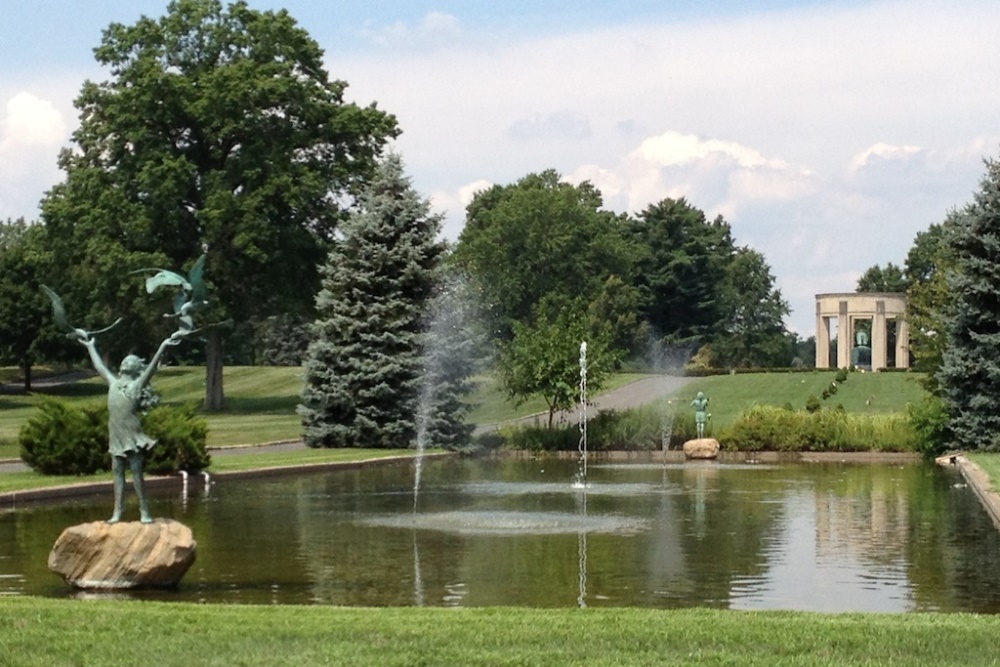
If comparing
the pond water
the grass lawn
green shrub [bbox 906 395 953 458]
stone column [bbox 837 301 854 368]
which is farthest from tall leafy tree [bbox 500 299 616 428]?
stone column [bbox 837 301 854 368]

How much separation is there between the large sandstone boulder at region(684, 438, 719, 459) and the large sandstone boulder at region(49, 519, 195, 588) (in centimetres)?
2882

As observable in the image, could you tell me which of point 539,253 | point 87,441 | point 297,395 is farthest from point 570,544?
point 539,253

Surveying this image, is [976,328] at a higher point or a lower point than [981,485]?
higher

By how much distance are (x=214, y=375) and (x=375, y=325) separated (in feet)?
65.2

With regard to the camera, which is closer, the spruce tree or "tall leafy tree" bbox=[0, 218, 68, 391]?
the spruce tree

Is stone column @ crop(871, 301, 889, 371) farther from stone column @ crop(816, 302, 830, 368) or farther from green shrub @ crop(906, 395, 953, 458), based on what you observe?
green shrub @ crop(906, 395, 953, 458)

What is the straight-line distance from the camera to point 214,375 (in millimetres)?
64438

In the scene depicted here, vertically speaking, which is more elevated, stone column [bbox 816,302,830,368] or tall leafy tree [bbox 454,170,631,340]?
tall leafy tree [bbox 454,170,631,340]

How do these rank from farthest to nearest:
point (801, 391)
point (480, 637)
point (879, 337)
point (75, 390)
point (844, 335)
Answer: point (844, 335)
point (879, 337)
point (75, 390)
point (801, 391)
point (480, 637)

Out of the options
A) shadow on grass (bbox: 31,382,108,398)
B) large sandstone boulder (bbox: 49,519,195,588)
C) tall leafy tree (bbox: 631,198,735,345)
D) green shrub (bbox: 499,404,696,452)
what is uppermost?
tall leafy tree (bbox: 631,198,735,345)

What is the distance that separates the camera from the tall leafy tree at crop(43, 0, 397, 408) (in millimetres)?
60031

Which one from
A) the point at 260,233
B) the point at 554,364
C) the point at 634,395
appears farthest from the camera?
the point at 634,395

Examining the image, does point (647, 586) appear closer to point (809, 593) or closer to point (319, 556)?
point (809, 593)

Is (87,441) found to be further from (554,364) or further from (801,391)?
(801,391)
